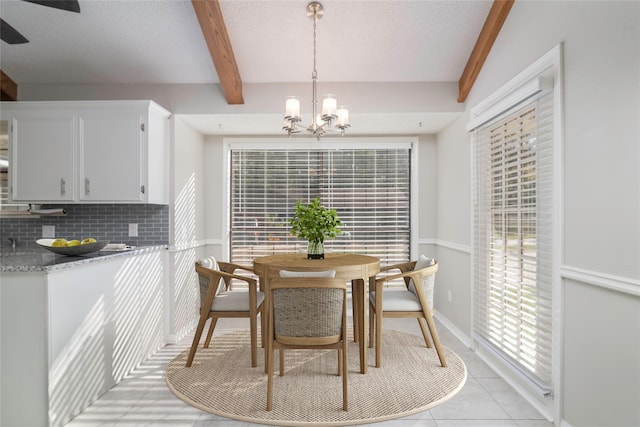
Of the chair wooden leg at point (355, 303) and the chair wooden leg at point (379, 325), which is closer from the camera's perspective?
the chair wooden leg at point (379, 325)

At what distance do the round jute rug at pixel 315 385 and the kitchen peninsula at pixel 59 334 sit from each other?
0.52 meters

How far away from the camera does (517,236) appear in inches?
103

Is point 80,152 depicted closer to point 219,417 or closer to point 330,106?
point 330,106

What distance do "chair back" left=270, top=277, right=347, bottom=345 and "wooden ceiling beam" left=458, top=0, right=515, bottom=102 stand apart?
2259mm

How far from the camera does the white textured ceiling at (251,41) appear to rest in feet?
9.21

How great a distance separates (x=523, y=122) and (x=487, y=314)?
5.06 ft

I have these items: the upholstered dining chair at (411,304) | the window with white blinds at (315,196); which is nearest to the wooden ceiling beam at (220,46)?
the window with white blinds at (315,196)

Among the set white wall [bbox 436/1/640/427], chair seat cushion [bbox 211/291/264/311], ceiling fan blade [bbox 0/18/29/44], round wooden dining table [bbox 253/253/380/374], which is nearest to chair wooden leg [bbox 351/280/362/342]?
round wooden dining table [bbox 253/253/380/374]

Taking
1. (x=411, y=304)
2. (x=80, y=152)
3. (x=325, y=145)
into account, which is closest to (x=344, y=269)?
(x=411, y=304)

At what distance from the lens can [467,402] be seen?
237 centimetres

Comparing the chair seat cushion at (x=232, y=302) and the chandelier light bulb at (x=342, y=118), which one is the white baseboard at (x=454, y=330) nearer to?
the chair seat cushion at (x=232, y=302)

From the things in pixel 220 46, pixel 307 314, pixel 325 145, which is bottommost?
pixel 307 314

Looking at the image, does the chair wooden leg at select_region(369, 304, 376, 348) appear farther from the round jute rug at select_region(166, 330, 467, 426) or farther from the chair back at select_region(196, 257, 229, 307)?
the chair back at select_region(196, 257, 229, 307)

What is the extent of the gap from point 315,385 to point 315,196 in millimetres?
2501
